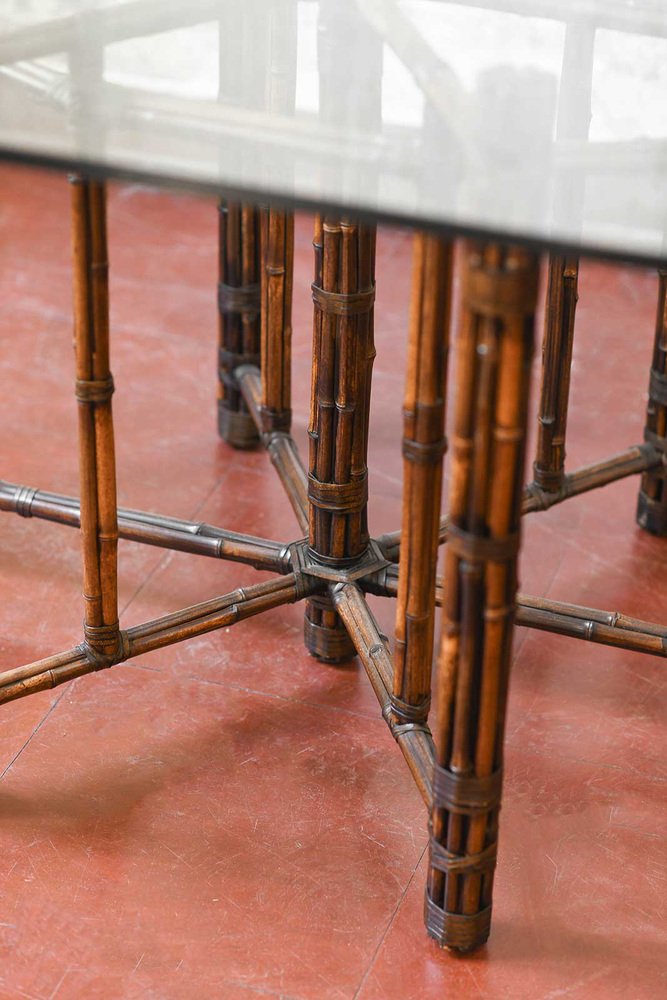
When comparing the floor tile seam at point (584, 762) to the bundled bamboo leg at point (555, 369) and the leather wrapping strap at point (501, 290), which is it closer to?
the bundled bamboo leg at point (555, 369)

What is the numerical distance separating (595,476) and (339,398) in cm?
71

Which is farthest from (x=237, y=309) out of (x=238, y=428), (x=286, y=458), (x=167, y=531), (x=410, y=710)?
(x=410, y=710)

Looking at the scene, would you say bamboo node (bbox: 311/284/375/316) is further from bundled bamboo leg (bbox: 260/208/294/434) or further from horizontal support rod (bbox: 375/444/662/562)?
horizontal support rod (bbox: 375/444/662/562)

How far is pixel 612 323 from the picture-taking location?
394 cm

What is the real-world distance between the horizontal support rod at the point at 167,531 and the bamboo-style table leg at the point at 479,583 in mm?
717

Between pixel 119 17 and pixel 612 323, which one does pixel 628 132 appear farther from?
pixel 612 323

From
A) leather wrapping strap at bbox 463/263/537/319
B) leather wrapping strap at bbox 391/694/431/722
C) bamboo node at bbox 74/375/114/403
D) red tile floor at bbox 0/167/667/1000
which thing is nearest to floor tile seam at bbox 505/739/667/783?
red tile floor at bbox 0/167/667/1000

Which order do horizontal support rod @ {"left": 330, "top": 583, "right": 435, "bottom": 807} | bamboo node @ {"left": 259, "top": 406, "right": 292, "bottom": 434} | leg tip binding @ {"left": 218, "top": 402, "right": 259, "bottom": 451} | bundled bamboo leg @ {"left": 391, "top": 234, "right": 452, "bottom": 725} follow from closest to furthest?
bundled bamboo leg @ {"left": 391, "top": 234, "right": 452, "bottom": 725}
horizontal support rod @ {"left": 330, "top": 583, "right": 435, "bottom": 807}
bamboo node @ {"left": 259, "top": 406, "right": 292, "bottom": 434}
leg tip binding @ {"left": 218, "top": 402, "right": 259, "bottom": 451}

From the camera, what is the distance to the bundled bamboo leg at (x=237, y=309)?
313 centimetres

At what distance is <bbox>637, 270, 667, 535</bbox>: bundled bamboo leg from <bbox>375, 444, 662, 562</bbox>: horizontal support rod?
0.03 m

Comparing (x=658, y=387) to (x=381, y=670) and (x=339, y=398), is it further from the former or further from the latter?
(x=381, y=670)

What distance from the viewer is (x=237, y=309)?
3211mm

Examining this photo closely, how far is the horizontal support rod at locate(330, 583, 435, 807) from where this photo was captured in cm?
222

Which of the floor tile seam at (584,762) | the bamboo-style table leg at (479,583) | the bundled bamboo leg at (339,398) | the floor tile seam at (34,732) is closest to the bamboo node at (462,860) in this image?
the bamboo-style table leg at (479,583)
